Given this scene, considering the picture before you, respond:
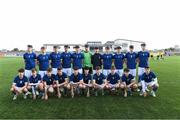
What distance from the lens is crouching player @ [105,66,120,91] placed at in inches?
423

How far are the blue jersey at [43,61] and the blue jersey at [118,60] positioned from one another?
8.45 ft

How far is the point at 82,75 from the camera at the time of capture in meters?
10.9

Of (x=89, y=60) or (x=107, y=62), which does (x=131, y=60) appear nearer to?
(x=107, y=62)

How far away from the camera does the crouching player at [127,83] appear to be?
34.9 ft

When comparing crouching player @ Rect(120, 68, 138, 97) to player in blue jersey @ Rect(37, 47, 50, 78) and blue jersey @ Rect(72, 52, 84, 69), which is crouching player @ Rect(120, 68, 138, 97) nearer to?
blue jersey @ Rect(72, 52, 84, 69)

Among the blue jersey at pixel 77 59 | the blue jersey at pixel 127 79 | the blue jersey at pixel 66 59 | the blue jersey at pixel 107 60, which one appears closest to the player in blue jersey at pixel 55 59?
the blue jersey at pixel 66 59

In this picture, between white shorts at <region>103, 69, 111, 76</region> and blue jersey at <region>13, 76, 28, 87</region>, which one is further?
white shorts at <region>103, 69, 111, 76</region>

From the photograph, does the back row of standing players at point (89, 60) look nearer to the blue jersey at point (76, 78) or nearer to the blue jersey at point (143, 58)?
the blue jersey at point (143, 58)

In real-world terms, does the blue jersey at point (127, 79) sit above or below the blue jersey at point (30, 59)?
below

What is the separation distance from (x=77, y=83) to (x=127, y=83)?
5.92 feet

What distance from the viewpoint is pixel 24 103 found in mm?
9406

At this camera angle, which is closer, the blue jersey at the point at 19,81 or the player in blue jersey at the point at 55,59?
the blue jersey at the point at 19,81

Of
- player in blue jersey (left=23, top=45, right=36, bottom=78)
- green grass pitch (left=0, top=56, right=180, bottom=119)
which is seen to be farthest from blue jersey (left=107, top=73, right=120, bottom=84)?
player in blue jersey (left=23, top=45, right=36, bottom=78)

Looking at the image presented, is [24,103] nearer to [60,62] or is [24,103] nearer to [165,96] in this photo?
[60,62]
